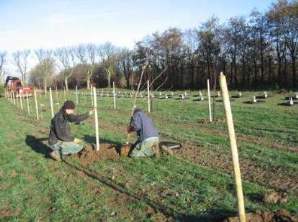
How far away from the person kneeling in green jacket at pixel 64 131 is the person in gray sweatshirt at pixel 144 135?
1.36 m

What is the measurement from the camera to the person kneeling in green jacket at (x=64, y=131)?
419 inches

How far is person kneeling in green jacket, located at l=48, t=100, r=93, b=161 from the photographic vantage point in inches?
419

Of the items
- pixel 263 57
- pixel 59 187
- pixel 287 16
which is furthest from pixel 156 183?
pixel 263 57

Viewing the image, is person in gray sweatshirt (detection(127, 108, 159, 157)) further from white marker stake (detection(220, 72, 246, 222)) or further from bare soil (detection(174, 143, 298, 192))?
white marker stake (detection(220, 72, 246, 222))

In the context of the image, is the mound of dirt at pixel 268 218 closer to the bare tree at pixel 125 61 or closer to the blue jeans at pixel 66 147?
the blue jeans at pixel 66 147

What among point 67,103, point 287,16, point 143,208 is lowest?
point 143,208

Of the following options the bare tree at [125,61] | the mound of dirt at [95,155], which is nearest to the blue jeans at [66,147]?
the mound of dirt at [95,155]

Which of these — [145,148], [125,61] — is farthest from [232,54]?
[145,148]

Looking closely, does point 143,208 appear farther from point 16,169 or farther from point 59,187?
point 16,169

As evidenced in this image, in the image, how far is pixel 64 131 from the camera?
1073 centimetres

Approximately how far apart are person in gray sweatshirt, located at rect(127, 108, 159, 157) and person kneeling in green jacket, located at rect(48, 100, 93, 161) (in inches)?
53.6

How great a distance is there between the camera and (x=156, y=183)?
7953 mm

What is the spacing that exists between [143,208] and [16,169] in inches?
187

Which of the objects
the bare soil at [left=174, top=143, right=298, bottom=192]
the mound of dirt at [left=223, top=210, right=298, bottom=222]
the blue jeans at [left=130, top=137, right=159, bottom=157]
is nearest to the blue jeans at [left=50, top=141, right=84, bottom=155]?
the blue jeans at [left=130, top=137, right=159, bottom=157]
